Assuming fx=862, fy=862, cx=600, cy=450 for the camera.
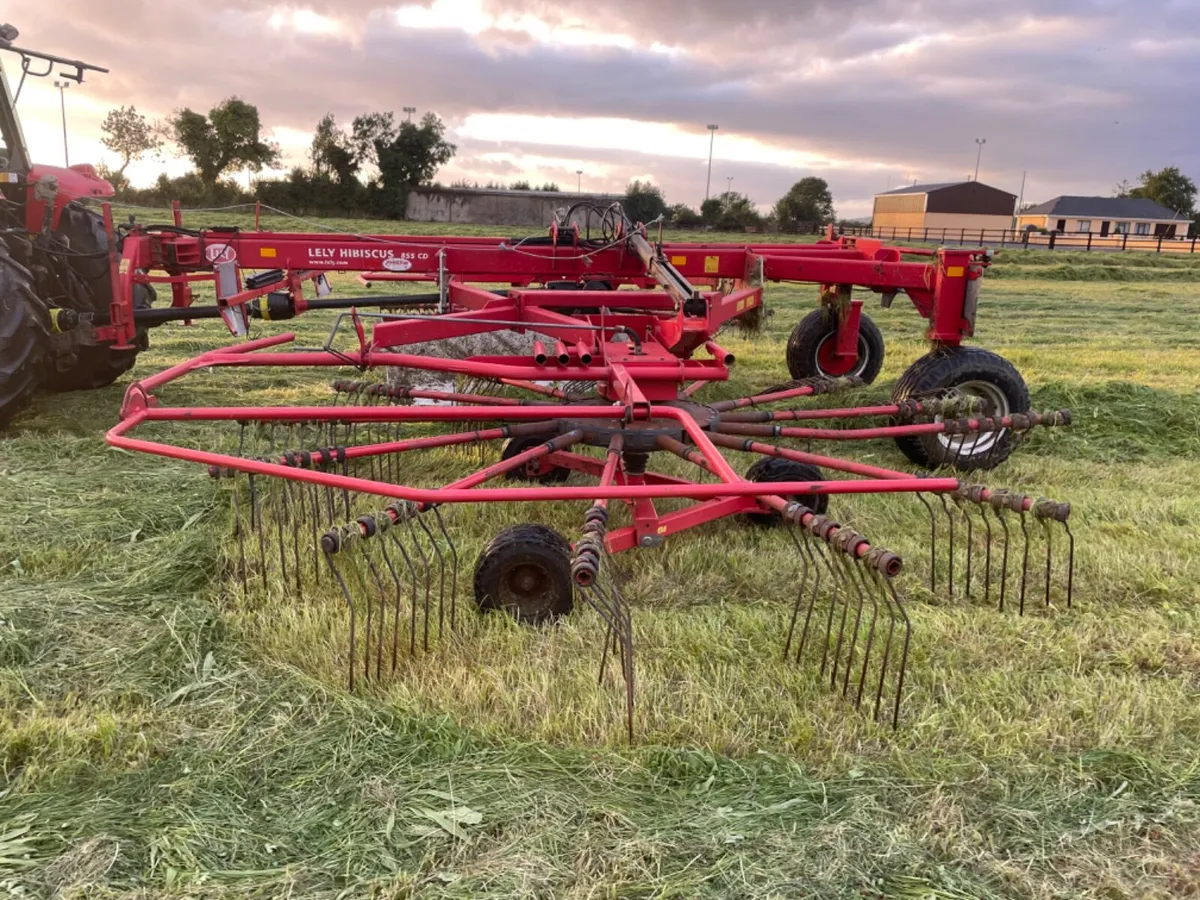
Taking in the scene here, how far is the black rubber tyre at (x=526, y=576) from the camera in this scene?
10.4ft

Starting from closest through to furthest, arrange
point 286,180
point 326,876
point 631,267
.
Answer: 1. point 326,876
2. point 631,267
3. point 286,180

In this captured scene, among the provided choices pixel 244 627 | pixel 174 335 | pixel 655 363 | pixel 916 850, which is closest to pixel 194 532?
pixel 244 627

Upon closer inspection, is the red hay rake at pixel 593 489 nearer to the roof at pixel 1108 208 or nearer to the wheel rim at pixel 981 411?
the wheel rim at pixel 981 411

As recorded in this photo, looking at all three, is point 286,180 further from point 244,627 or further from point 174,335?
point 244,627

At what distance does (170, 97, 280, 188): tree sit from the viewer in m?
41.4

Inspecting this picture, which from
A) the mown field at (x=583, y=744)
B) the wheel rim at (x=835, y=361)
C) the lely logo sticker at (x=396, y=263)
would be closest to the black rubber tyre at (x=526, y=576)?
the mown field at (x=583, y=744)

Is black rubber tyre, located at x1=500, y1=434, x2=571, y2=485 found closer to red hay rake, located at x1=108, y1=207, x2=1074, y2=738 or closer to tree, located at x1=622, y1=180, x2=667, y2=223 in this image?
red hay rake, located at x1=108, y1=207, x2=1074, y2=738

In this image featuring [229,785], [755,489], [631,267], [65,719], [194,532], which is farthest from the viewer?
[631,267]

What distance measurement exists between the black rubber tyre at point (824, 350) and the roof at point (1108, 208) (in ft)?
224

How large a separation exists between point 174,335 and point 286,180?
34946 millimetres

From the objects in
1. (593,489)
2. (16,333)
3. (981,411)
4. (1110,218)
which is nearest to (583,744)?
(593,489)

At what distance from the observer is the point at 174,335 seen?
381 inches

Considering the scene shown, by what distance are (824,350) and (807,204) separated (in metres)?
49.1

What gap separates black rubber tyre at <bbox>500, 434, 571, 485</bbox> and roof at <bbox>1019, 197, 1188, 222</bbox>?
7190cm
